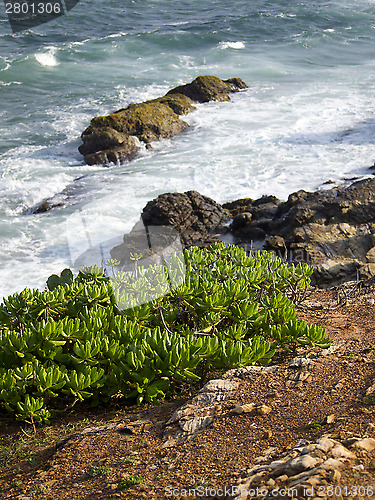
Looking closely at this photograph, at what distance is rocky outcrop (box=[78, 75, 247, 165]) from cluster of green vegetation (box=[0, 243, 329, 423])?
32.8 feet

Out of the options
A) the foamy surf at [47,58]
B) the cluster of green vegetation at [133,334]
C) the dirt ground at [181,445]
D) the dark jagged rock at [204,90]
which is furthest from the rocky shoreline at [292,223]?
the foamy surf at [47,58]

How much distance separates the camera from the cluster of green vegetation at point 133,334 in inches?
115

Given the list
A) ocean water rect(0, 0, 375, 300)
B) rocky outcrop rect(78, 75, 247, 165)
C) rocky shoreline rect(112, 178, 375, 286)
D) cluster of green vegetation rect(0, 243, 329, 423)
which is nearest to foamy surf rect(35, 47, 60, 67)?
ocean water rect(0, 0, 375, 300)

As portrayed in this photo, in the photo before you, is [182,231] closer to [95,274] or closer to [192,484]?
[95,274]

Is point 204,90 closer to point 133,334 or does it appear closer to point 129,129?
point 129,129

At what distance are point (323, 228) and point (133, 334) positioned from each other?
4.72 m

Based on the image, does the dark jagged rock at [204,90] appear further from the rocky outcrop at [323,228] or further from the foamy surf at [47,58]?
the rocky outcrop at [323,228]

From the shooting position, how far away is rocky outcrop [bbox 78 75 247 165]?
13.7 metres

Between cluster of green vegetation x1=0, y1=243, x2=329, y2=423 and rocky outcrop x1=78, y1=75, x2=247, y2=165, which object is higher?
rocky outcrop x1=78, y1=75, x2=247, y2=165

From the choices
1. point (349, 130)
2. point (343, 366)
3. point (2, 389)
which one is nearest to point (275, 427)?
point (343, 366)

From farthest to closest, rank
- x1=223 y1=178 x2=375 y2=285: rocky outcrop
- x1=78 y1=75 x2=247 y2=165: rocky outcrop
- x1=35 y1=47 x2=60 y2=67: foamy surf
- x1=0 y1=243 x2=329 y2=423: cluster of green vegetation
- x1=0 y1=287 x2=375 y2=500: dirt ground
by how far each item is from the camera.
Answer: x1=35 y1=47 x2=60 y2=67: foamy surf, x1=78 y1=75 x2=247 y2=165: rocky outcrop, x1=223 y1=178 x2=375 y2=285: rocky outcrop, x1=0 y1=243 x2=329 y2=423: cluster of green vegetation, x1=0 y1=287 x2=375 y2=500: dirt ground

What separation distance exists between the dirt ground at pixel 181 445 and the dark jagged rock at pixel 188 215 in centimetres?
543

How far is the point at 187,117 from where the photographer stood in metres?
16.9

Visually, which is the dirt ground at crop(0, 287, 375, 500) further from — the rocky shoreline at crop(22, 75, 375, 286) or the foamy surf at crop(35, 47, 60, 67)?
the foamy surf at crop(35, 47, 60, 67)
